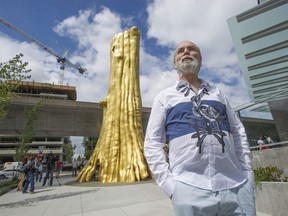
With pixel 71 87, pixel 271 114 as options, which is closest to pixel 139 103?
pixel 271 114

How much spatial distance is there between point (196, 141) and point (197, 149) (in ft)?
0.18

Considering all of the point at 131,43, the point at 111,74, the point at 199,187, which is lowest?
the point at 199,187

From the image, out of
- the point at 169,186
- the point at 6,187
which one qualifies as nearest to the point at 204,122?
the point at 169,186

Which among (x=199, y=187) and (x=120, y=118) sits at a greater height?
(x=120, y=118)

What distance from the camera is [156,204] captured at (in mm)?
5559

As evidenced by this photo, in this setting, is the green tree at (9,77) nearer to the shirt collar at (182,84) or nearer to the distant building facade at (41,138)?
the shirt collar at (182,84)

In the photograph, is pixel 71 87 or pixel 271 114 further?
pixel 71 87

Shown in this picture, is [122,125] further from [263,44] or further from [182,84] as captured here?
[263,44]

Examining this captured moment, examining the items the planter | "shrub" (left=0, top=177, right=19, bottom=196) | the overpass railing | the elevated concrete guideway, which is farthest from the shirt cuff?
the elevated concrete guideway

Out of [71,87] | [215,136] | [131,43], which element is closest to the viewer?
[215,136]

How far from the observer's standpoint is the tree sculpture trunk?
1027 cm

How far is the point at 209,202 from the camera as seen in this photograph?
4.73 ft

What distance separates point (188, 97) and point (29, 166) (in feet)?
31.1

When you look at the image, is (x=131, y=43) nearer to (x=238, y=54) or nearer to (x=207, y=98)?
(x=238, y=54)
